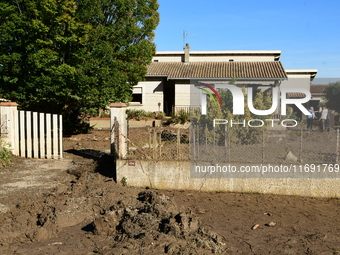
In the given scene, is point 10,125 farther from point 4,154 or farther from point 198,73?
point 198,73

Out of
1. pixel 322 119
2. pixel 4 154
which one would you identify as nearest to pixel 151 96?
pixel 322 119

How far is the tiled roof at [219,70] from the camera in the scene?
2645 centimetres

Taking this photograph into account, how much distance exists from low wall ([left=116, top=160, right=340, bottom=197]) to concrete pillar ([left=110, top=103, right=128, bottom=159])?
45 centimetres

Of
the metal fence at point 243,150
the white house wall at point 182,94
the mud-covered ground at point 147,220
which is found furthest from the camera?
the white house wall at point 182,94

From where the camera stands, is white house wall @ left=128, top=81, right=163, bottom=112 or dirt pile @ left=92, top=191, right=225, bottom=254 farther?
white house wall @ left=128, top=81, right=163, bottom=112

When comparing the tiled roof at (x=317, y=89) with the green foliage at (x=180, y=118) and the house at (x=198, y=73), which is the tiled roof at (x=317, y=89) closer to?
the house at (x=198, y=73)

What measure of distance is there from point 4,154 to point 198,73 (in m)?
18.1

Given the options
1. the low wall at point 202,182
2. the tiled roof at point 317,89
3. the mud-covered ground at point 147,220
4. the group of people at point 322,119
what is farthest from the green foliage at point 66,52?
the tiled roof at point 317,89

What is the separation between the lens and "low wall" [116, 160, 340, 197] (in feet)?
28.9

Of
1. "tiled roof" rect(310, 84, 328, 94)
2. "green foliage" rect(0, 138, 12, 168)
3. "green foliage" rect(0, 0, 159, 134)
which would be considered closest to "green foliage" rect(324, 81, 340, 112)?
"tiled roof" rect(310, 84, 328, 94)

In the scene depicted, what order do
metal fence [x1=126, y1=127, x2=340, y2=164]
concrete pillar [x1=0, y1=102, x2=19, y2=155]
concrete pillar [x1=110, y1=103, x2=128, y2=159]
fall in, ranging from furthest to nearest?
concrete pillar [x1=0, y1=102, x2=19, y2=155]
concrete pillar [x1=110, y1=103, x2=128, y2=159]
metal fence [x1=126, y1=127, x2=340, y2=164]

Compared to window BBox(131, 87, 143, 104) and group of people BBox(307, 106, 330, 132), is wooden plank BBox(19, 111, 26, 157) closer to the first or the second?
group of people BBox(307, 106, 330, 132)

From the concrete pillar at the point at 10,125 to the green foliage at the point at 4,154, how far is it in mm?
146

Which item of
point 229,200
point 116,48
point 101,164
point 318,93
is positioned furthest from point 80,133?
point 318,93
